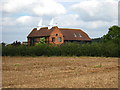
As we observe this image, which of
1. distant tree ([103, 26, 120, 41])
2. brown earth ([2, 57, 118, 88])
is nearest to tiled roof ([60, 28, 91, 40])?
distant tree ([103, 26, 120, 41])

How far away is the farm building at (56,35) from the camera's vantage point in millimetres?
60906

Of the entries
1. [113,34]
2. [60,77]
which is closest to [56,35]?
[113,34]

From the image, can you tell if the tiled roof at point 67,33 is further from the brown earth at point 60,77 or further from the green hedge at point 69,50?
the brown earth at point 60,77

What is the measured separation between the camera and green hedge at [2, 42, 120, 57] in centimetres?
3472

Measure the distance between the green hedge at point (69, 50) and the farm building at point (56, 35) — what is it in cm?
2394

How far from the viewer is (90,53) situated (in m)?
35.5

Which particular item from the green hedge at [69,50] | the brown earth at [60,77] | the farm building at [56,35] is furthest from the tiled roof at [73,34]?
the brown earth at [60,77]

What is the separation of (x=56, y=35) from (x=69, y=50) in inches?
1011

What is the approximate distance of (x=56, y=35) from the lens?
61219mm

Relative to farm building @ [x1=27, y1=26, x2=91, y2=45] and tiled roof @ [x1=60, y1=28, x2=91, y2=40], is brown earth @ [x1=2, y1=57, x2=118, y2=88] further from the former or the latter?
tiled roof @ [x1=60, y1=28, x2=91, y2=40]

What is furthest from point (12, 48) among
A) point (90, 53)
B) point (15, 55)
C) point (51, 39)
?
point (51, 39)

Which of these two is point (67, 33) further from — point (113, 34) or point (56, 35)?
point (113, 34)

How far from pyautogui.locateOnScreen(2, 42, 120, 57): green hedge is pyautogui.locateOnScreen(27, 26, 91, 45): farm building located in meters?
23.9

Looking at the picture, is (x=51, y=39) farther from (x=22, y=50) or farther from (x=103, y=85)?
(x=103, y=85)
